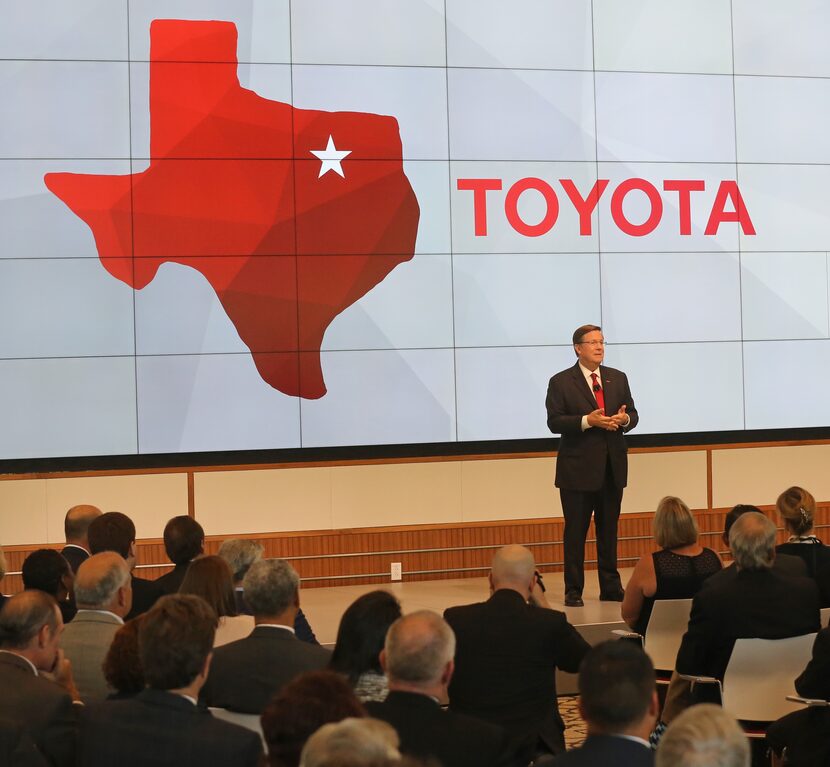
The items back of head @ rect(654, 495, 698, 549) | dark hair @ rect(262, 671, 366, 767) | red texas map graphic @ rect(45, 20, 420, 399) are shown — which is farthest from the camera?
red texas map graphic @ rect(45, 20, 420, 399)

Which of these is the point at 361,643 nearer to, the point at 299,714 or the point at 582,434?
the point at 299,714

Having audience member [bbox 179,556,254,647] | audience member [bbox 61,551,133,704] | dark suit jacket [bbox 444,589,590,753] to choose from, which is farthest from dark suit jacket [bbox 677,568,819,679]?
audience member [bbox 61,551,133,704]

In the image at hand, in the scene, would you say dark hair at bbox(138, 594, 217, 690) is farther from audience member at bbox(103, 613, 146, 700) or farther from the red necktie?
the red necktie

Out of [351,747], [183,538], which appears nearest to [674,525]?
[183,538]

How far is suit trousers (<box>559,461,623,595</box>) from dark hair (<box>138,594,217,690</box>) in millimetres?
4232

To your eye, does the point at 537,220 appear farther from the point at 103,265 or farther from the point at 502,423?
the point at 103,265

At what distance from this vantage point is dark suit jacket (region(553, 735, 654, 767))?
234 cm

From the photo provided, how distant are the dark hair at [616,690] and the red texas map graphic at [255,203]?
17.6ft

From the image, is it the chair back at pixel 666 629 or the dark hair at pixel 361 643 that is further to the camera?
the chair back at pixel 666 629

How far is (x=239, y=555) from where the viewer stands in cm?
458

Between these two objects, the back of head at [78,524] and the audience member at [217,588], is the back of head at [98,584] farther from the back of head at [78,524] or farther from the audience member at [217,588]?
the back of head at [78,524]

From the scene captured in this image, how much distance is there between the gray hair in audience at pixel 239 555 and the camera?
15.0 ft

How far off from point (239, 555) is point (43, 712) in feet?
5.75

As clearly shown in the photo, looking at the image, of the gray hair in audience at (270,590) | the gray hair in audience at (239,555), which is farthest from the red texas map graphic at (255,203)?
the gray hair in audience at (270,590)
